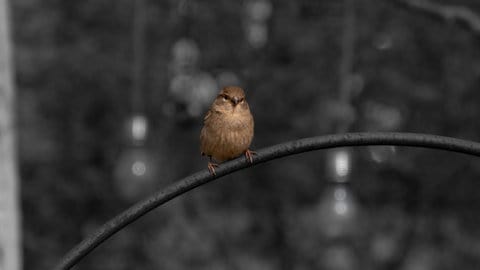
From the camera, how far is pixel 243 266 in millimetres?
11391

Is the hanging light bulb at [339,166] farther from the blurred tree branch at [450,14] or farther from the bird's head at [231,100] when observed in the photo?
the bird's head at [231,100]

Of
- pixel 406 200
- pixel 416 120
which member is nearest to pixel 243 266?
pixel 406 200

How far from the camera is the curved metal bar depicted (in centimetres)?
217

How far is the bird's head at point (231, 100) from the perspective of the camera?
305cm

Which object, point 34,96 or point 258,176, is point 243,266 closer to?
point 258,176

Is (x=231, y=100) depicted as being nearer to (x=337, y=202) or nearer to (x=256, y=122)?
(x=337, y=202)

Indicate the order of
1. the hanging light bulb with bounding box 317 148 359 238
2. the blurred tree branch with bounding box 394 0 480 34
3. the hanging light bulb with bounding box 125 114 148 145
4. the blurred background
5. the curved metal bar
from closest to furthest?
the curved metal bar < the hanging light bulb with bounding box 317 148 359 238 < the hanging light bulb with bounding box 125 114 148 145 < the blurred tree branch with bounding box 394 0 480 34 < the blurred background

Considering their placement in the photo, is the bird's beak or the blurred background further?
the blurred background

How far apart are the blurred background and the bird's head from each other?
21.1 ft

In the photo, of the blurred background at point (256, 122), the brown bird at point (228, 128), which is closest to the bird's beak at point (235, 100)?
the brown bird at point (228, 128)

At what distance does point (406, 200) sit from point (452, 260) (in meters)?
1.09

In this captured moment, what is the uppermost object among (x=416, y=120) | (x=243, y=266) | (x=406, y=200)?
(x=416, y=120)

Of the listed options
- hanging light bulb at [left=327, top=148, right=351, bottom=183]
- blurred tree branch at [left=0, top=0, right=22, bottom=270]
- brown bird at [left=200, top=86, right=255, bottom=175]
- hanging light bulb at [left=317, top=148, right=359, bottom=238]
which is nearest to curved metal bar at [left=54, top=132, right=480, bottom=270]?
brown bird at [left=200, top=86, right=255, bottom=175]

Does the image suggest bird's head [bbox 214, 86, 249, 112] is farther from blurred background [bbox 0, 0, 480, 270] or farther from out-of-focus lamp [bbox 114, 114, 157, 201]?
blurred background [bbox 0, 0, 480, 270]
